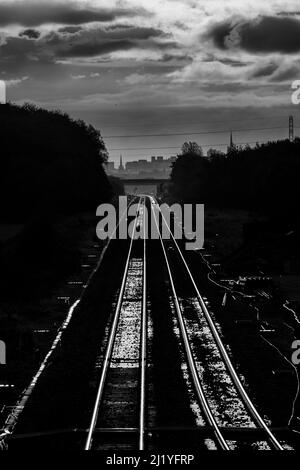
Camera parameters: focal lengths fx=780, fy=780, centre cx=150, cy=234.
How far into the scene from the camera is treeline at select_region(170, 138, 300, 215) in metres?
60.0

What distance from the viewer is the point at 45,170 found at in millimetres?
70250

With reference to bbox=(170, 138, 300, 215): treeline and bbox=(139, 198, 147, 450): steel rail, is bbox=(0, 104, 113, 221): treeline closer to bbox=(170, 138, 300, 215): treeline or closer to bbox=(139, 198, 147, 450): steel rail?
bbox=(170, 138, 300, 215): treeline

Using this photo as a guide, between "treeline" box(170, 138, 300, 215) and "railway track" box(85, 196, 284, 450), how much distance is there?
95.2ft

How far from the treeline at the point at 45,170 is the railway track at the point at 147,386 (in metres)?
34.6

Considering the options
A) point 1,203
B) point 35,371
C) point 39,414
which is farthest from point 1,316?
point 1,203

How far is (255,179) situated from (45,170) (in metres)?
19.1

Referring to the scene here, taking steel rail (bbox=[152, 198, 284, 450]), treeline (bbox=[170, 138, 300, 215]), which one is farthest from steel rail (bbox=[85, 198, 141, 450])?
treeline (bbox=[170, 138, 300, 215])

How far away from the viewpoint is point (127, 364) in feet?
54.6

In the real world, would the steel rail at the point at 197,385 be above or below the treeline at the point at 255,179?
below

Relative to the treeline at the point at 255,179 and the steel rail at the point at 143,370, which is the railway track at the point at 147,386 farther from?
the treeline at the point at 255,179

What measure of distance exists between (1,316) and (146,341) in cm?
538

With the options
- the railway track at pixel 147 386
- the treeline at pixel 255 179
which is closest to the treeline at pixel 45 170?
the treeline at pixel 255 179

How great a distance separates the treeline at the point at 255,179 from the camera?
5997 cm

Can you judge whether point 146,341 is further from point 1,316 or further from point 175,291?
point 175,291
